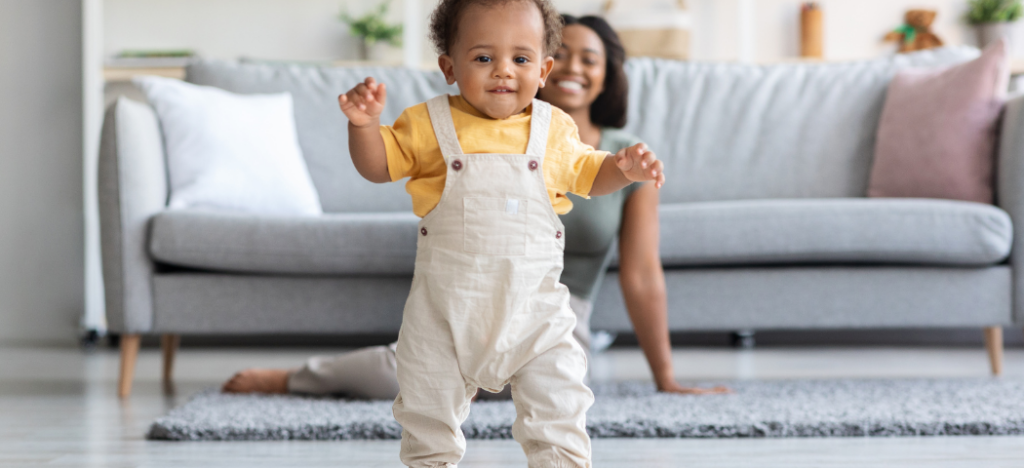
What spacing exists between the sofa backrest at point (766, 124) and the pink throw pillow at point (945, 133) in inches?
4.7

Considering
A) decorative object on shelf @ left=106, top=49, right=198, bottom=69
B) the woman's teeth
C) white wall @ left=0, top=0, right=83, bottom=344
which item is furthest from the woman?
decorative object on shelf @ left=106, top=49, right=198, bottom=69

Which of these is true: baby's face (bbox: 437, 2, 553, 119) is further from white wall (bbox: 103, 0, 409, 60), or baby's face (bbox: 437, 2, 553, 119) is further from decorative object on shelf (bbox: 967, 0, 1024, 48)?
decorative object on shelf (bbox: 967, 0, 1024, 48)

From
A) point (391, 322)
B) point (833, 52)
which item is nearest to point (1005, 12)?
point (833, 52)

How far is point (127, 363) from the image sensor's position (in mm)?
1719

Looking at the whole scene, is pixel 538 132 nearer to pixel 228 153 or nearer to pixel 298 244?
pixel 298 244

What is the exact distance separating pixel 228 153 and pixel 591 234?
3.24 ft

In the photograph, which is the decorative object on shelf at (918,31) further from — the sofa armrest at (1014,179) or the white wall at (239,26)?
the white wall at (239,26)

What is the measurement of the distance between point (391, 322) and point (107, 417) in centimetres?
58

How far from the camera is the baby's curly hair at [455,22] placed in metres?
0.84

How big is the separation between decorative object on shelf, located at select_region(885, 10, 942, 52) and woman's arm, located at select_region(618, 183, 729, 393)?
2.31 metres

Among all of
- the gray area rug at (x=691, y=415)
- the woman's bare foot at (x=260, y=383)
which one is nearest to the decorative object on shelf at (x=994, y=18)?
the gray area rug at (x=691, y=415)

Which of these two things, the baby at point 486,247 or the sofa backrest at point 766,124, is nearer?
the baby at point 486,247

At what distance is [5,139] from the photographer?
278 cm

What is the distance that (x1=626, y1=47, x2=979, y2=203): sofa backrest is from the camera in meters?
2.29
